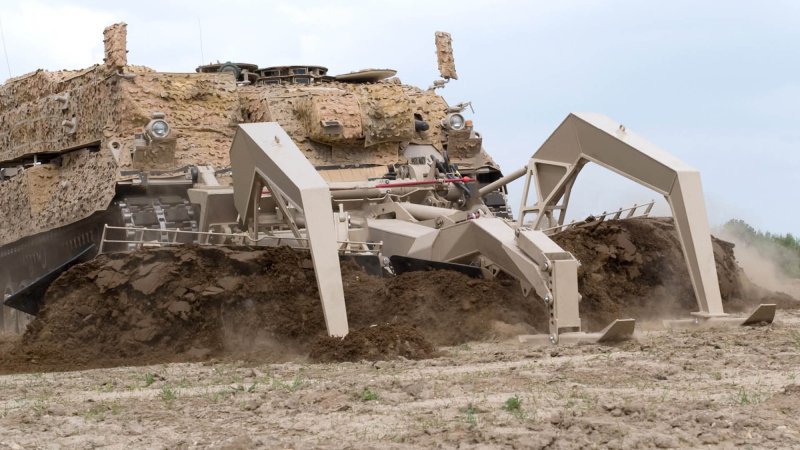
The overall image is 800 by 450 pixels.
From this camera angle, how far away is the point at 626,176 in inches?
584

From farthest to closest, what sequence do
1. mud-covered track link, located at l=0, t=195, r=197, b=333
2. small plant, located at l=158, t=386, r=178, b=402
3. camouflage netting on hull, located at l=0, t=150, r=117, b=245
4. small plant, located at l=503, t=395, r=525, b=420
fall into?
camouflage netting on hull, located at l=0, t=150, r=117, b=245 < mud-covered track link, located at l=0, t=195, r=197, b=333 < small plant, located at l=158, t=386, r=178, b=402 < small plant, located at l=503, t=395, r=525, b=420

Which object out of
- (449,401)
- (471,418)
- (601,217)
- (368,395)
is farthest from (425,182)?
(471,418)

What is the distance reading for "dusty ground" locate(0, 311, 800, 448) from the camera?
6938 millimetres

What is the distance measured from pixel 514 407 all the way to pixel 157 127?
1174 cm

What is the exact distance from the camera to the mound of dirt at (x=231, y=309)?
12797mm

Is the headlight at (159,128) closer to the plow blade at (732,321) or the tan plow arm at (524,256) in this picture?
the tan plow arm at (524,256)

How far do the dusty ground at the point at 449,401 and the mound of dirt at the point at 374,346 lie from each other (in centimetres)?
24

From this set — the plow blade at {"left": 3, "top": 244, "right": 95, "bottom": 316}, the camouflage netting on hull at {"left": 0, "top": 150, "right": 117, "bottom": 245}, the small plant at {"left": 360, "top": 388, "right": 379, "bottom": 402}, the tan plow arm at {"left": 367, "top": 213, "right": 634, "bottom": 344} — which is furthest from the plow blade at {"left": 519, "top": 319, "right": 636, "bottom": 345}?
the camouflage netting on hull at {"left": 0, "top": 150, "right": 117, "bottom": 245}

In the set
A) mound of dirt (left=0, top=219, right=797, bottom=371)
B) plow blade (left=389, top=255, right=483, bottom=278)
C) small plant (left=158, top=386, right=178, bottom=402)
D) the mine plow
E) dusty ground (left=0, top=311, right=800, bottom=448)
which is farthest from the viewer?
plow blade (left=389, top=255, right=483, bottom=278)

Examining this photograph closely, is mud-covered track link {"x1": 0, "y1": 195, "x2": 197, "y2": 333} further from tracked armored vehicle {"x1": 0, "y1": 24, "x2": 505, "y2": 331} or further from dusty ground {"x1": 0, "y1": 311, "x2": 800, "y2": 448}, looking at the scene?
dusty ground {"x1": 0, "y1": 311, "x2": 800, "y2": 448}

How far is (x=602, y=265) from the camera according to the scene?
15.5m

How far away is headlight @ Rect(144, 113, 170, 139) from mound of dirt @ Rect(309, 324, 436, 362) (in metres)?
7.39

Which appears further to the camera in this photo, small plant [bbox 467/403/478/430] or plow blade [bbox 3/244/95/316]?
plow blade [bbox 3/244/95/316]

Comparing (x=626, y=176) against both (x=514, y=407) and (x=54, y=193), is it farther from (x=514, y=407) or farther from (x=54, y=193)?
(x=54, y=193)
